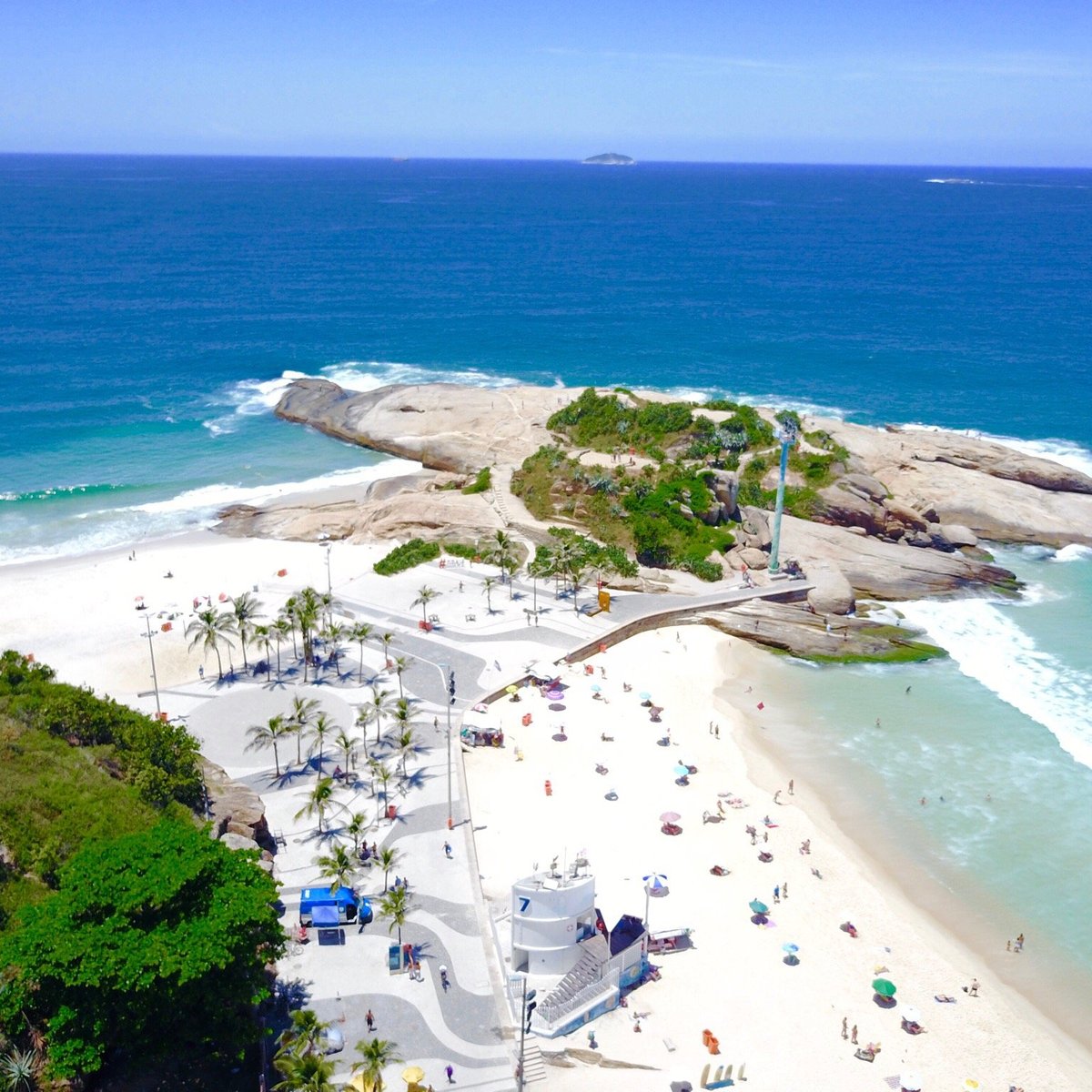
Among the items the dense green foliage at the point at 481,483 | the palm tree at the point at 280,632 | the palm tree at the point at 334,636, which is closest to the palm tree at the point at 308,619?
the palm tree at the point at 280,632

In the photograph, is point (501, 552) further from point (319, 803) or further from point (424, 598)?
point (319, 803)

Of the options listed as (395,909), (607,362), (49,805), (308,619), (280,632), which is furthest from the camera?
(607,362)

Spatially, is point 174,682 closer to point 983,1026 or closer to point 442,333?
point 983,1026

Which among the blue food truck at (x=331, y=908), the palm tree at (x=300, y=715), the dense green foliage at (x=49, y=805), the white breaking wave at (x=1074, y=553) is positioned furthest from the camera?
the white breaking wave at (x=1074, y=553)

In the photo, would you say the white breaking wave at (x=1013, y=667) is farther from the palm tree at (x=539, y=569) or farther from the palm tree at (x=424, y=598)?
the palm tree at (x=424, y=598)

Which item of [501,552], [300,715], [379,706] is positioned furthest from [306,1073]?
[501,552]

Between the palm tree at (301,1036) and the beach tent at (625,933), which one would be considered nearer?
the palm tree at (301,1036)

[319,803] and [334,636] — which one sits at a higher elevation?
[334,636]

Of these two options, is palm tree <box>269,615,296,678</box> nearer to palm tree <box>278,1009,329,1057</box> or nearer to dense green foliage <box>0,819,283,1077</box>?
dense green foliage <box>0,819,283,1077</box>

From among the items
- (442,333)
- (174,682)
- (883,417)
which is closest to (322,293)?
(442,333)
